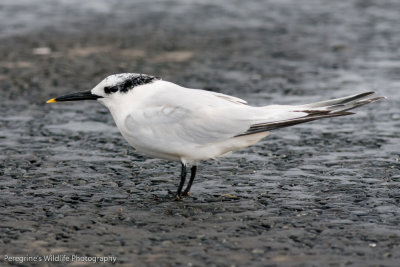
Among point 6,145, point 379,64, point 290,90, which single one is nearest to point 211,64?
point 290,90

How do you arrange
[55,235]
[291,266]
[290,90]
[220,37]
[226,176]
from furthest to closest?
[220,37], [290,90], [226,176], [55,235], [291,266]

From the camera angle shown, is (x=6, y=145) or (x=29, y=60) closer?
(x=6, y=145)

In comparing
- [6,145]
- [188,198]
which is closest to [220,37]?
[6,145]

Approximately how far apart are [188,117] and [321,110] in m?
1.12

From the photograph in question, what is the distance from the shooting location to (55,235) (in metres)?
5.28

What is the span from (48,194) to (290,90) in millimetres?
4911

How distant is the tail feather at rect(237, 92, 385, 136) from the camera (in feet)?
19.0

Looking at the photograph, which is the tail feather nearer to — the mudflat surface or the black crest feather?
the mudflat surface

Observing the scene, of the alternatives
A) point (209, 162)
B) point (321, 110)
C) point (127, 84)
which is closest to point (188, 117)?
point (127, 84)

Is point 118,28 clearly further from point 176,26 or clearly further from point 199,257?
point 199,257

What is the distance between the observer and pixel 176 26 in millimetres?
14305

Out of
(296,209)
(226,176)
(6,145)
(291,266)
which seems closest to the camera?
(291,266)

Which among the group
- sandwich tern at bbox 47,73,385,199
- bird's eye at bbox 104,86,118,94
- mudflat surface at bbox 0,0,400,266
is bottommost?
mudflat surface at bbox 0,0,400,266

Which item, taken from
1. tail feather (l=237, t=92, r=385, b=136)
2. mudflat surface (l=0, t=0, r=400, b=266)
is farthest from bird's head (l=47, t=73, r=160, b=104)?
tail feather (l=237, t=92, r=385, b=136)
